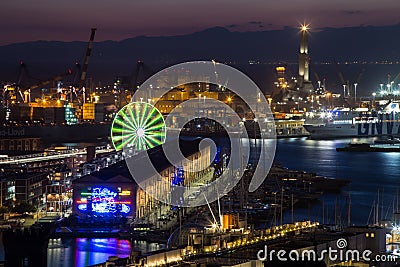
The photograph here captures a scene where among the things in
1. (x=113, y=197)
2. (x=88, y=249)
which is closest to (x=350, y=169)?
(x=113, y=197)

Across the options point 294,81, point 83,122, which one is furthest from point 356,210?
point 294,81

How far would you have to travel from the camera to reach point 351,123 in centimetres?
3109

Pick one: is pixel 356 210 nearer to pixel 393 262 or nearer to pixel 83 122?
pixel 393 262

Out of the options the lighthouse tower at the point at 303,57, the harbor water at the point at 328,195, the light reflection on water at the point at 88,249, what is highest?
the lighthouse tower at the point at 303,57

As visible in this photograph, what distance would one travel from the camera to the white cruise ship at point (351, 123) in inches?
1182

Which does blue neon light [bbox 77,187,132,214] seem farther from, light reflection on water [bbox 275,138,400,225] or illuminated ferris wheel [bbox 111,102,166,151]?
illuminated ferris wheel [bbox 111,102,166,151]

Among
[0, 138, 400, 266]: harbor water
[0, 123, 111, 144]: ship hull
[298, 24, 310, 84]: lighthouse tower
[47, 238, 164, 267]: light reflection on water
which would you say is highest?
[298, 24, 310, 84]: lighthouse tower

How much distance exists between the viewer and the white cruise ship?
98.5 ft

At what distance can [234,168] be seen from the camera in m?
16.4

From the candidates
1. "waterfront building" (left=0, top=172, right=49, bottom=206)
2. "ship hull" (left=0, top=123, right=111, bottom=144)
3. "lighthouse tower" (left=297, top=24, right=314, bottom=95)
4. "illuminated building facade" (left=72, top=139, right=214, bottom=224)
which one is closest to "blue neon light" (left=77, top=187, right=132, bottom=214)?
"illuminated building facade" (left=72, top=139, right=214, bottom=224)

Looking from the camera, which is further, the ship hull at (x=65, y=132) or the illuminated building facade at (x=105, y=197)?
the ship hull at (x=65, y=132)

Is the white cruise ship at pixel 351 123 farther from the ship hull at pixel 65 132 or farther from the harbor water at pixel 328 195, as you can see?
the ship hull at pixel 65 132

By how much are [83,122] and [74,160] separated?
46.3 feet

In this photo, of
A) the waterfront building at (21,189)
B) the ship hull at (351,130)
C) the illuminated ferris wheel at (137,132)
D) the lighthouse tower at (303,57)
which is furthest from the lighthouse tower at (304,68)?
the waterfront building at (21,189)
